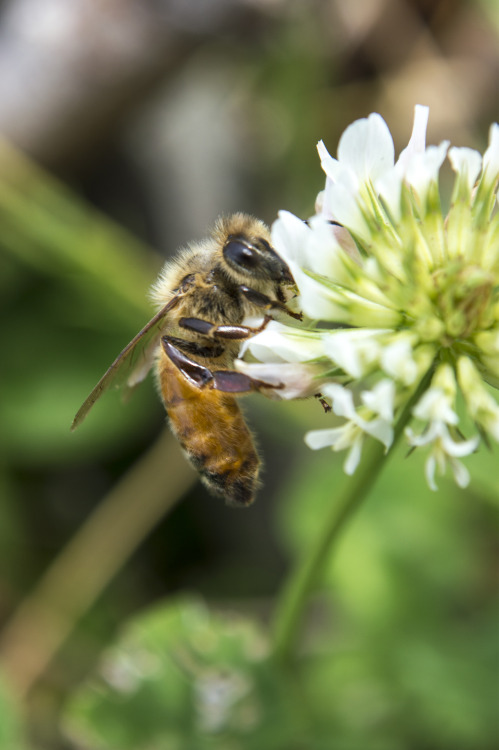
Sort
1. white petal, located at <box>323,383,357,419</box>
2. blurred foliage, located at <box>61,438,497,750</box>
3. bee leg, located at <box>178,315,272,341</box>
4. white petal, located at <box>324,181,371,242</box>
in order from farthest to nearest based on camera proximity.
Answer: blurred foliage, located at <box>61,438,497,750</box>
bee leg, located at <box>178,315,272,341</box>
white petal, located at <box>324,181,371,242</box>
white petal, located at <box>323,383,357,419</box>

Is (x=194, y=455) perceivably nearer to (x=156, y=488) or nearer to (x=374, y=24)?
(x=156, y=488)

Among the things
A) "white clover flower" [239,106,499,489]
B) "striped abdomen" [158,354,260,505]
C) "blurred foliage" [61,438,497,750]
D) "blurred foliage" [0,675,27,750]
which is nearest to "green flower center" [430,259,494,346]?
"white clover flower" [239,106,499,489]

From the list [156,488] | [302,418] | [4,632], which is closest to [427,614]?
[302,418]

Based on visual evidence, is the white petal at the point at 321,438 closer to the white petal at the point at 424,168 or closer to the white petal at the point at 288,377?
the white petal at the point at 288,377

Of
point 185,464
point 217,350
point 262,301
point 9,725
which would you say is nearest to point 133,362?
point 217,350

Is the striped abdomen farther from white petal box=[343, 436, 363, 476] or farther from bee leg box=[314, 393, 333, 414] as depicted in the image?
white petal box=[343, 436, 363, 476]

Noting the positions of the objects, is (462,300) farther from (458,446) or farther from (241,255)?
(241,255)

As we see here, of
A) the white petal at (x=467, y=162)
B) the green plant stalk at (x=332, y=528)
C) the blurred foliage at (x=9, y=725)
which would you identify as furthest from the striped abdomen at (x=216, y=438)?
the blurred foliage at (x=9, y=725)
